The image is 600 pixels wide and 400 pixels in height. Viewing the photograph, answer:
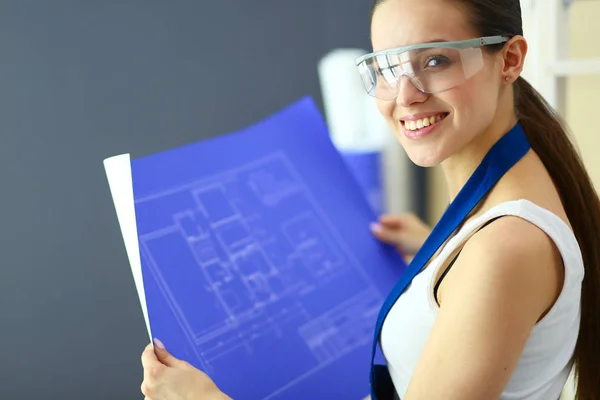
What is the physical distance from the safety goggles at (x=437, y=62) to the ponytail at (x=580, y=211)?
17cm

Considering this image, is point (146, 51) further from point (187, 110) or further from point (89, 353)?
point (89, 353)

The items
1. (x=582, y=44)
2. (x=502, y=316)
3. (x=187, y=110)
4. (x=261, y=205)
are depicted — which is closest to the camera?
(x=502, y=316)

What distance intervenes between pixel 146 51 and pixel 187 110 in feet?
0.61

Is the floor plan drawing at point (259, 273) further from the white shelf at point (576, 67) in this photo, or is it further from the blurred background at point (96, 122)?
the white shelf at point (576, 67)

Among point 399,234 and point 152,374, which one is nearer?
point 152,374

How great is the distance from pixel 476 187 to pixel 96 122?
0.88 metres

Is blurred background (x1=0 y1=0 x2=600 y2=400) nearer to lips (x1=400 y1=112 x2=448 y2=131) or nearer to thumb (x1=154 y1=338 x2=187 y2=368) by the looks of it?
thumb (x1=154 y1=338 x2=187 y2=368)

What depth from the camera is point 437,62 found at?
2.96ft

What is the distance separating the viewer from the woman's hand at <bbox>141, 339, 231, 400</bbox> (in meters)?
0.90

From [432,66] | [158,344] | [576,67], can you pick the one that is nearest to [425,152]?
[432,66]

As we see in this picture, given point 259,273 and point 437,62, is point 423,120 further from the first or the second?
point 259,273

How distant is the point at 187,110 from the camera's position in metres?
1.67

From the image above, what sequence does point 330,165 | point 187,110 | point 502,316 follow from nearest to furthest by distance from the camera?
1. point 502,316
2. point 330,165
3. point 187,110

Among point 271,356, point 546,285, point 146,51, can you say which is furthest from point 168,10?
point 546,285
